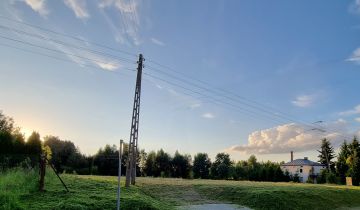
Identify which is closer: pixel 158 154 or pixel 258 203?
pixel 258 203

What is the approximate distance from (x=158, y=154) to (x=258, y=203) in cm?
4608

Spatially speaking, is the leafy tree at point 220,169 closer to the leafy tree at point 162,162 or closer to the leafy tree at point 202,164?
the leafy tree at point 202,164

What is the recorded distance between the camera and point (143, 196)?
1667 cm

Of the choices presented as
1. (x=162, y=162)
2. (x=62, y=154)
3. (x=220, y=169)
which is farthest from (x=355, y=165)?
(x=62, y=154)

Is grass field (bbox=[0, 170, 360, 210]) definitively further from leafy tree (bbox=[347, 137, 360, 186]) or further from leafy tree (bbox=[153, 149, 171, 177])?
leafy tree (bbox=[153, 149, 171, 177])

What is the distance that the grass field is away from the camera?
41.9ft

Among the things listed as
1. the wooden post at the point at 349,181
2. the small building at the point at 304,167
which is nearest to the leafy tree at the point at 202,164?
the small building at the point at 304,167

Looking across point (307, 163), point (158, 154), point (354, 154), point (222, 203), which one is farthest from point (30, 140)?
point (307, 163)

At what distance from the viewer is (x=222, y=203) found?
64.9 feet

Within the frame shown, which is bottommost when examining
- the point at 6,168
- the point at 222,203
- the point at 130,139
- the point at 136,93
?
the point at 222,203

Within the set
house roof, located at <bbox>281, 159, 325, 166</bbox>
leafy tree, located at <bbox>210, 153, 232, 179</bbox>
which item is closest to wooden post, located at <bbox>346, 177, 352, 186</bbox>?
leafy tree, located at <bbox>210, 153, 232, 179</bbox>

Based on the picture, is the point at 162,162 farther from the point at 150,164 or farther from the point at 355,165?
the point at 355,165

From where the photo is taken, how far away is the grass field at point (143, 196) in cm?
1277

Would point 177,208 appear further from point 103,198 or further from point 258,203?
point 258,203
